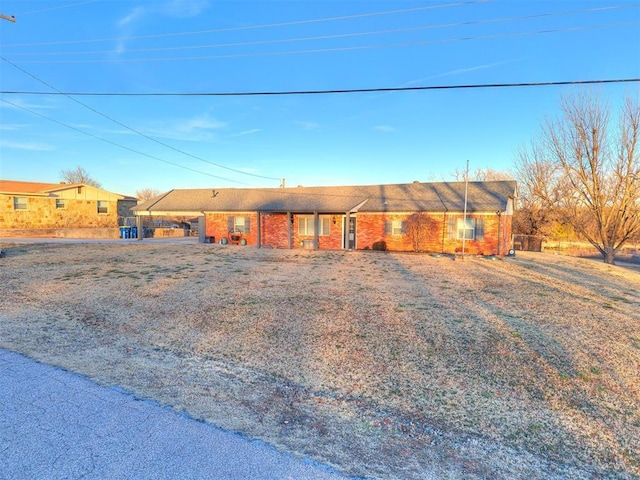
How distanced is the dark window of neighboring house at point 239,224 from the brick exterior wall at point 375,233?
0.17 m

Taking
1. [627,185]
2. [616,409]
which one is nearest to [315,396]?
[616,409]

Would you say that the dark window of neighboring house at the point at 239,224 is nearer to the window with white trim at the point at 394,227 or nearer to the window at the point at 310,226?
the window at the point at 310,226

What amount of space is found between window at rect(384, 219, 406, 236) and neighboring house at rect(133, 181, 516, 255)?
2.2 inches

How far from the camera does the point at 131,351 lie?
15.9 feet

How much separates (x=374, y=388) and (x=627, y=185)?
2318 cm

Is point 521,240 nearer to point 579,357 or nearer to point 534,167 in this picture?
point 534,167

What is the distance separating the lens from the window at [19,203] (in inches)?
1120

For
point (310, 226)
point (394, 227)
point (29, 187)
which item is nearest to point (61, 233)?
point (29, 187)

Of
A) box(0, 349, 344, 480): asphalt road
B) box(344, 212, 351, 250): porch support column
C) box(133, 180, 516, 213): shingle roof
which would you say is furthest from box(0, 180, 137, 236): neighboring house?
box(0, 349, 344, 480): asphalt road

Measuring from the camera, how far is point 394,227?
20391 millimetres

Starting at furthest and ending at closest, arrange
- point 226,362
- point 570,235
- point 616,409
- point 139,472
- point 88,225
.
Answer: point 570,235 < point 88,225 < point 226,362 < point 616,409 < point 139,472

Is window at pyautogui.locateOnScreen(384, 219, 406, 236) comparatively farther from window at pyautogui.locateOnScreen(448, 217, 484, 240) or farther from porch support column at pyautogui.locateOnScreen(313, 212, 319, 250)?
porch support column at pyautogui.locateOnScreen(313, 212, 319, 250)

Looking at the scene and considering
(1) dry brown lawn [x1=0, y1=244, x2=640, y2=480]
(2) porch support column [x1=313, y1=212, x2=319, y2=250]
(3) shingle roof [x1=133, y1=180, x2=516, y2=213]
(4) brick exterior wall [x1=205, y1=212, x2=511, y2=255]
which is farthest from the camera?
(2) porch support column [x1=313, y1=212, x2=319, y2=250]

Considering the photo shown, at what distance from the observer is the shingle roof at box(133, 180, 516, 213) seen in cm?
1977
